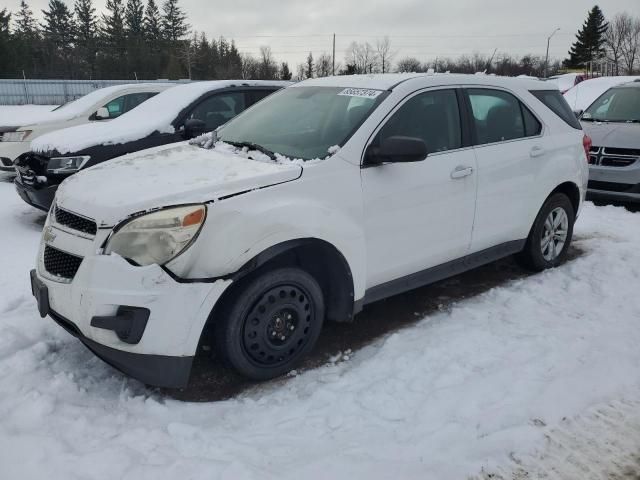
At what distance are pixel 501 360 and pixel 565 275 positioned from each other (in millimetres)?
1893

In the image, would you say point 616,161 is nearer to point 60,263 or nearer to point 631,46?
point 60,263

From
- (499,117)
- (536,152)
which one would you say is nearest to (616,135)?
(536,152)

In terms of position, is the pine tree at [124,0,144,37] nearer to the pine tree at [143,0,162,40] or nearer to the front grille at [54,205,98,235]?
the pine tree at [143,0,162,40]

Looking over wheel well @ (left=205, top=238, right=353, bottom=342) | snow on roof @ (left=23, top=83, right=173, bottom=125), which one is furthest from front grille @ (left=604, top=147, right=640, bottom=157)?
snow on roof @ (left=23, top=83, right=173, bottom=125)

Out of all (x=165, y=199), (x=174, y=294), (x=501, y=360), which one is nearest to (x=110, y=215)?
(x=165, y=199)

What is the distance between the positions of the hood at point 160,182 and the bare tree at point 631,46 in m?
86.3

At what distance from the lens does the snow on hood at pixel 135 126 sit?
610 cm

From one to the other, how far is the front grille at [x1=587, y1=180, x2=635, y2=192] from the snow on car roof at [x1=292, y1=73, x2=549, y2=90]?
11.6 ft

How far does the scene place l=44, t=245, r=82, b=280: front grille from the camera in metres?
2.87

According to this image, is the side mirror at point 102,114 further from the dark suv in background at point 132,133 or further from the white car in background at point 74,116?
the dark suv in background at point 132,133

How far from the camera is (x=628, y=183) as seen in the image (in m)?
7.21

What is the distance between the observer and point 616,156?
739 centimetres

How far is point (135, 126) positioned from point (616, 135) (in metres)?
6.57

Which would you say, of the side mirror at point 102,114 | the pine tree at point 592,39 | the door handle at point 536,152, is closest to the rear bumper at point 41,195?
the side mirror at point 102,114
